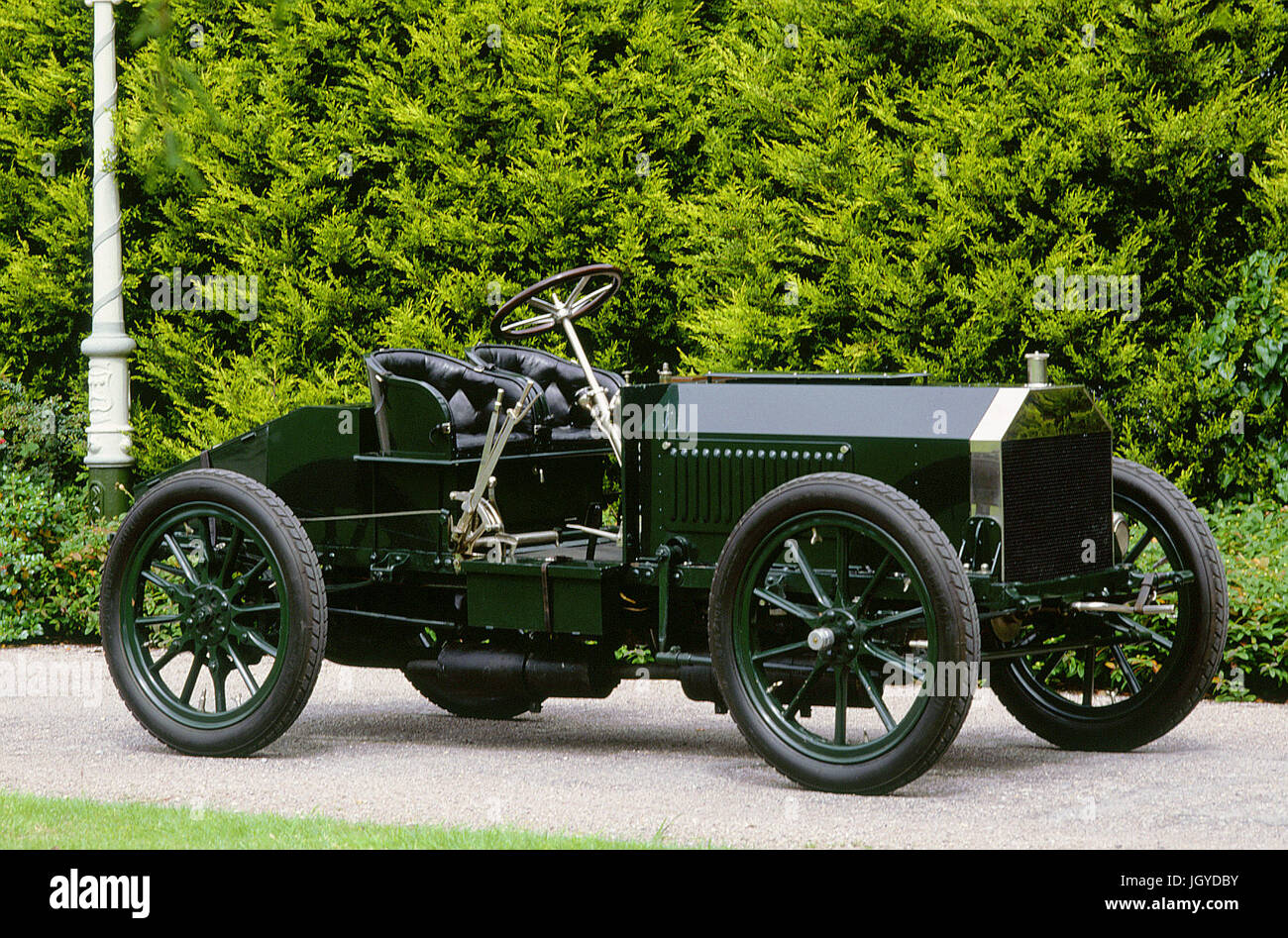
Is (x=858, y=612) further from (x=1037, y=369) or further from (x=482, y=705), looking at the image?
(x=482, y=705)

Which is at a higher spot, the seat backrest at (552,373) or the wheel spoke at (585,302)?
the wheel spoke at (585,302)

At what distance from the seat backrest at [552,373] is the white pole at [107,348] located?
3934 mm

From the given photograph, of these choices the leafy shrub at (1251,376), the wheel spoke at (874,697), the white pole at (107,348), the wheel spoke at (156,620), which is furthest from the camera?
the white pole at (107,348)

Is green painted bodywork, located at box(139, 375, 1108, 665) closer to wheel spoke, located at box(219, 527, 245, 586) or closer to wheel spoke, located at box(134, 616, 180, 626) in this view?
wheel spoke, located at box(219, 527, 245, 586)

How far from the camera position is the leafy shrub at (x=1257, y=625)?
698 centimetres

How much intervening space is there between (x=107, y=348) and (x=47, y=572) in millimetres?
1375

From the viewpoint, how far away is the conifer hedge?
7.66 metres

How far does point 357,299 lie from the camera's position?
9328 millimetres

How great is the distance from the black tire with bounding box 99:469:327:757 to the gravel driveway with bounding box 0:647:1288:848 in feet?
0.48

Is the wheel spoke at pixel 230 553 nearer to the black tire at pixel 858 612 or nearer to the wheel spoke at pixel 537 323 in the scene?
the wheel spoke at pixel 537 323

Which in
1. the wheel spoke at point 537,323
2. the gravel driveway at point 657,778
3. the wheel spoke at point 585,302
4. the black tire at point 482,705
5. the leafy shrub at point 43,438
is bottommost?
the gravel driveway at point 657,778

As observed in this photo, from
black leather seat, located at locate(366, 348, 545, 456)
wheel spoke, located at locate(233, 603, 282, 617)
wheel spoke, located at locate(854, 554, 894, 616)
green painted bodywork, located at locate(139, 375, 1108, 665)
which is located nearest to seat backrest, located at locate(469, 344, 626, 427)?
green painted bodywork, located at locate(139, 375, 1108, 665)

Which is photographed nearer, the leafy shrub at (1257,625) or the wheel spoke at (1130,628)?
the wheel spoke at (1130,628)

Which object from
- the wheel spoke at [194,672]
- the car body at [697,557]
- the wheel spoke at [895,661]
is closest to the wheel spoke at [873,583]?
the car body at [697,557]
